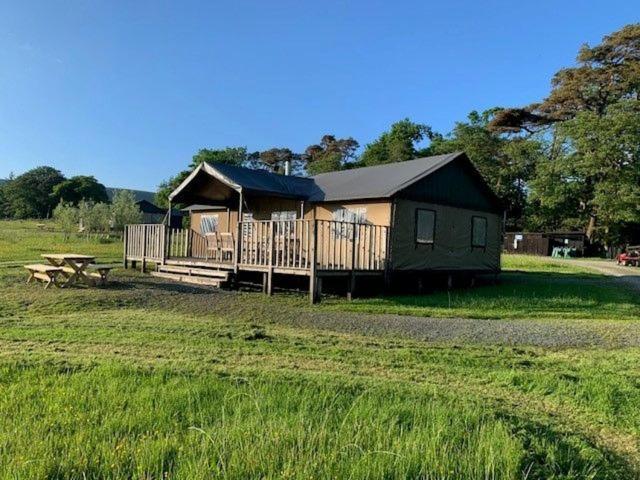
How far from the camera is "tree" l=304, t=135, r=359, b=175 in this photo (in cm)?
5706

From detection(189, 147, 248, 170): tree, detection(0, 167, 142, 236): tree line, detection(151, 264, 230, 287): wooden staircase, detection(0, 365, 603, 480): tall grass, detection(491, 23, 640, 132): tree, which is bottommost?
detection(0, 365, 603, 480): tall grass

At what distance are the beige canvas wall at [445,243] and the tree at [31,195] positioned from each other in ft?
264

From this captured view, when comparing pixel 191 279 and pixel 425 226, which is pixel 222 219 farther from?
pixel 425 226

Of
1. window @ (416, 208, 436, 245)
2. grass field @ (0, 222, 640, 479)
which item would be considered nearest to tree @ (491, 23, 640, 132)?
window @ (416, 208, 436, 245)

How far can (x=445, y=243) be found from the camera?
15781 mm

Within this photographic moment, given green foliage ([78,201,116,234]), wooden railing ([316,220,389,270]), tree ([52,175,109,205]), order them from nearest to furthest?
wooden railing ([316,220,389,270]) < green foliage ([78,201,116,234]) < tree ([52,175,109,205])

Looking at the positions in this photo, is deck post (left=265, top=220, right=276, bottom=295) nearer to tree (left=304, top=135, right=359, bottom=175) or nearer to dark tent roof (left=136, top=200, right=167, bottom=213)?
tree (left=304, top=135, right=359, bottom=175)

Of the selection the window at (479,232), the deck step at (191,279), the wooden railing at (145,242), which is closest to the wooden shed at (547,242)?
the window at (479,232)

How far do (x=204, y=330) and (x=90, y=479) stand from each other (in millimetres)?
4702

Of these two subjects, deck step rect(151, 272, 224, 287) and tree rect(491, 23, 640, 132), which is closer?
deck step rect(151, 272, 224, 287)

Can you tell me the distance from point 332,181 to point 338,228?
2.80m

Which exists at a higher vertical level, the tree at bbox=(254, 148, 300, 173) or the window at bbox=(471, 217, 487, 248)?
the tree at bbox=(254, 148, 300, 173)

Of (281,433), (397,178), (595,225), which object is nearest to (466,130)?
(595,225)

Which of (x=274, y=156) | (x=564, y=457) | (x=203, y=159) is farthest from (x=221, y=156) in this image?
(x=564, y=457)
